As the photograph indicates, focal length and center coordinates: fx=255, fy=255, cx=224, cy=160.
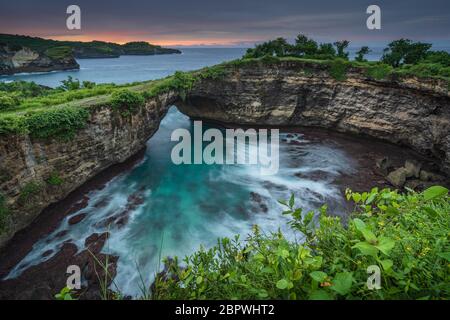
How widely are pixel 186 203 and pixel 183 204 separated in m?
0.22

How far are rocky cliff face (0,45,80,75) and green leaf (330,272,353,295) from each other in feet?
301

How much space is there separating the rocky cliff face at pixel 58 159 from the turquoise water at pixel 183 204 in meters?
1.39

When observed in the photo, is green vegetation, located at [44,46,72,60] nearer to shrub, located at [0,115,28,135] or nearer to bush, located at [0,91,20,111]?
bush, located at [0,91,20,111]

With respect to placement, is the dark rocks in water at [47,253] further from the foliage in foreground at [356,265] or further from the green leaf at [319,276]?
the green leaf at [319,276]

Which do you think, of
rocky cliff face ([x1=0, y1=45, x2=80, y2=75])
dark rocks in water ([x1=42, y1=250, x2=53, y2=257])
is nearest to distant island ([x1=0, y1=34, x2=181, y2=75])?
rocky cliff face ([x1=0, y1=45, x2=80, y2=75])

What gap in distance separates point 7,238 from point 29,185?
2.46 meters

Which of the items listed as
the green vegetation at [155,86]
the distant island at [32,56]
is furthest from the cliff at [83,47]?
the green vegetation at [155,86]

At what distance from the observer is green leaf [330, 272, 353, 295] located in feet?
5.88

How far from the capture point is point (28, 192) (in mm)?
12180

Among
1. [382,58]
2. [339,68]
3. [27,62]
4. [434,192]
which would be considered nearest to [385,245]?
[434,192]

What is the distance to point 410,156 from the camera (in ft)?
67.7

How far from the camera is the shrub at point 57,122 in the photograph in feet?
41.0

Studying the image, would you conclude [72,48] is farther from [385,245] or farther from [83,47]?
[385,245]
